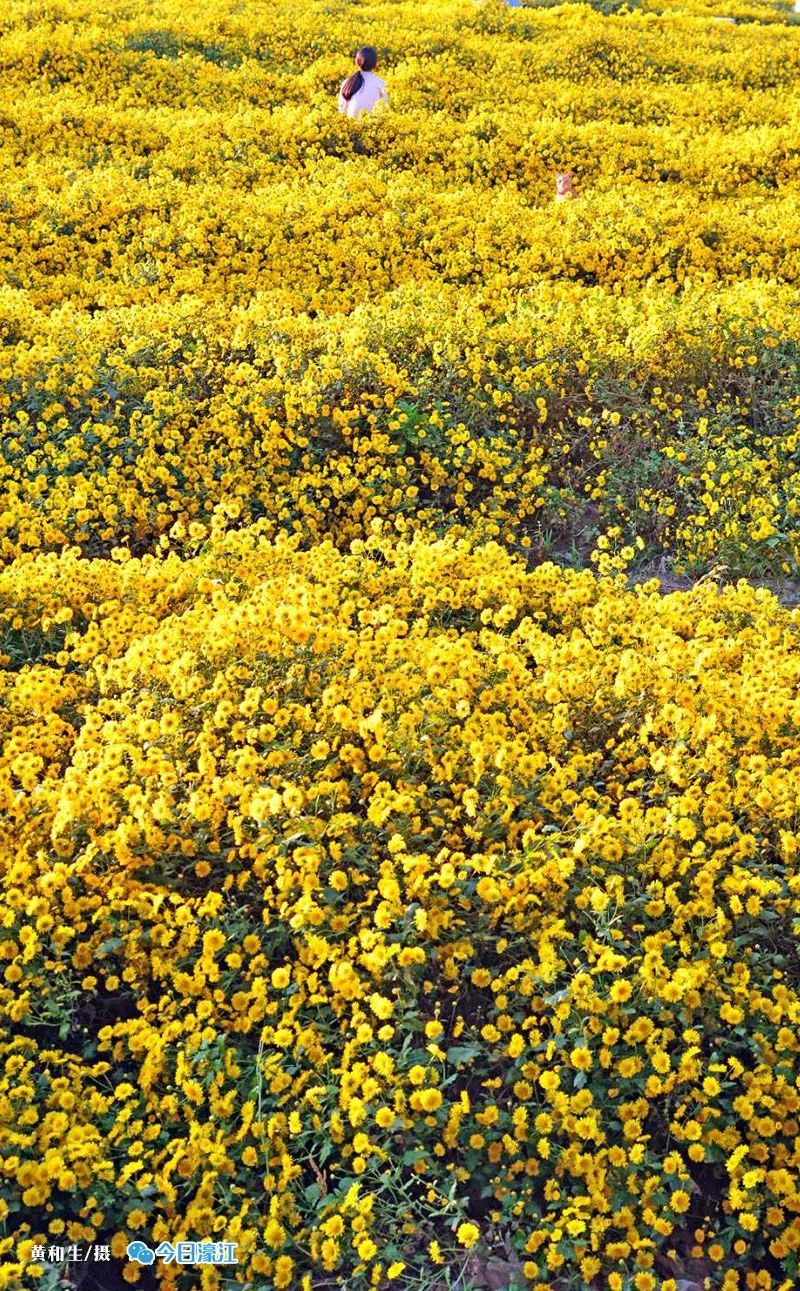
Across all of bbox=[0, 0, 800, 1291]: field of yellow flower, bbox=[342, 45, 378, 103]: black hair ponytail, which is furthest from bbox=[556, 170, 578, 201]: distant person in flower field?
bbox=[0, 0, 800, 1291]: field of yellow flower

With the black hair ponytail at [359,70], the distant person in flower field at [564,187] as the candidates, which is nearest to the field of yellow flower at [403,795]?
the distant person in flower field at [564,187]

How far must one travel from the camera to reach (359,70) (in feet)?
48.6

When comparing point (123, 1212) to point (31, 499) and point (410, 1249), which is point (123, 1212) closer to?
point (410, 1249)

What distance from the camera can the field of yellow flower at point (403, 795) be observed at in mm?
3301

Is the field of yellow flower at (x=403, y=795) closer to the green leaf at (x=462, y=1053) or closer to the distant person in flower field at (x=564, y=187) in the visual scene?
the green leaf at (x=462, y=1053)

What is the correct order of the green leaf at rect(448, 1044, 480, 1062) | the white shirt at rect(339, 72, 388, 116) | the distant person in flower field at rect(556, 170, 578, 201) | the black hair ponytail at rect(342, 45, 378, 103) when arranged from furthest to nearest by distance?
the white shirt at rect(339, 72, 388, 116) < the black hair ponytail at rect(342, 45, 378, 103) < the distant person in flower field at rect(556, 170, 578, 201) < the green leaf at rect(448, 1044, 480, 1062)

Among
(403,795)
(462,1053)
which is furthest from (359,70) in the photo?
(462,1053)

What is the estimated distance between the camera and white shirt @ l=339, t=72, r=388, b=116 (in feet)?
49.0

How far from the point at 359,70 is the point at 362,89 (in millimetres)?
233

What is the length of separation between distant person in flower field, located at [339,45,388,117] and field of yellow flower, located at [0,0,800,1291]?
21.1 feet

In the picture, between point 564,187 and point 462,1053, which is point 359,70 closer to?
point 564,187

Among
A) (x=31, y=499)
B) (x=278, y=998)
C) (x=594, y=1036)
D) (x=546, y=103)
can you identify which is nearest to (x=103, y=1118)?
(x=278, y=998)

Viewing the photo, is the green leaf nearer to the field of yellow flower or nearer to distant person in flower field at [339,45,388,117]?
the field of yellow flower

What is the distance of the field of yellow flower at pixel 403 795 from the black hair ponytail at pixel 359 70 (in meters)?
6.43
